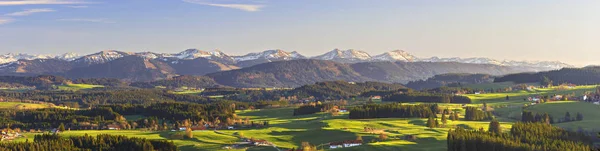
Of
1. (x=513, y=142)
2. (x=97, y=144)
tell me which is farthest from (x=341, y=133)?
(x=97, y=144)

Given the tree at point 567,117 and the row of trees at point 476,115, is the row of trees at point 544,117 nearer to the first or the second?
the tree at point 567,117

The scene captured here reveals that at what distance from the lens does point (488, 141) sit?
103 m

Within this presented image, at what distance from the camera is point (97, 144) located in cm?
11188

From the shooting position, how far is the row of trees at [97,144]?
345 ft

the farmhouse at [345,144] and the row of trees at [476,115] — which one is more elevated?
the row of trees at [476,115]

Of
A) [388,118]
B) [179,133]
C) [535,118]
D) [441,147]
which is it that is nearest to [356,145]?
[441,147]

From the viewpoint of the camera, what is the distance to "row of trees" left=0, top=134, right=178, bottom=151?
10519cm

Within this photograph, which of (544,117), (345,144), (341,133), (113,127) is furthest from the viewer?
(544,117)

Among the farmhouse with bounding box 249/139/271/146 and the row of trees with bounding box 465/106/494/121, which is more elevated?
the row of trees with bounding box 465/106/494/121

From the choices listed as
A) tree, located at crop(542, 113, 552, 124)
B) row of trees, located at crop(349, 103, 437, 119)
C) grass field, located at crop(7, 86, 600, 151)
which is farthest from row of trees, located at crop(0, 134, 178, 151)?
tree, located at crop(542, 113, 552, 124)

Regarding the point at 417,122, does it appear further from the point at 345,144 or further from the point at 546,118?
the point at 345,144

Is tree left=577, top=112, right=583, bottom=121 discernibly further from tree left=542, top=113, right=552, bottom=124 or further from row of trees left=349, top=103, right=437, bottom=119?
row of trees left=349, top=103, right=437, bottom=119

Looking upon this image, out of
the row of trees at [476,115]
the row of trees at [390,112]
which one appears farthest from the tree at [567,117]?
the row of trees at [390,112]

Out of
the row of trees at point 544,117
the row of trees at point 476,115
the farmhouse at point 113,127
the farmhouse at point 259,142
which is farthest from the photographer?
the row of trees at point 476,115
